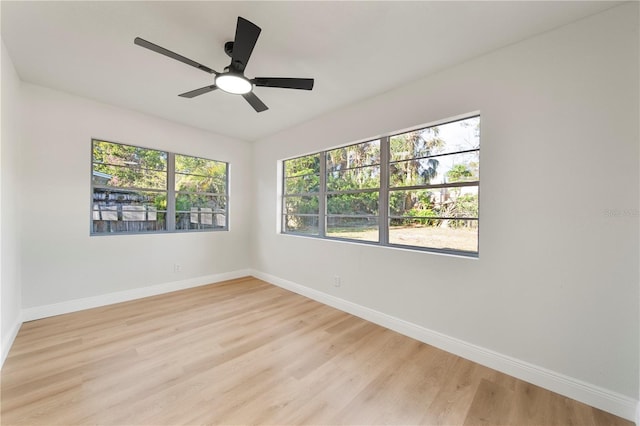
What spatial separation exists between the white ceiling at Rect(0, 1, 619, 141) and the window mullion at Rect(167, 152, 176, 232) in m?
1.15

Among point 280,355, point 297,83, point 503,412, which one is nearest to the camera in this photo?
point 503,412

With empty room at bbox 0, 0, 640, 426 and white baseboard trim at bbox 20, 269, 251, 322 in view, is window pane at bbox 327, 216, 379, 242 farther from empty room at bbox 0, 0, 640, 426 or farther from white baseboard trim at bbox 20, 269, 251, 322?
white baseboard trim at bbox 20, 269, 251, 322

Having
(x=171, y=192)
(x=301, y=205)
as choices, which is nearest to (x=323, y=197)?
(x=301, y=205)

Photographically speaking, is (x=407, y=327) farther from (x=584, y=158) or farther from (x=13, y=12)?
(x=13, y=12)

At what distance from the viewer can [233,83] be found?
2115 millimetres

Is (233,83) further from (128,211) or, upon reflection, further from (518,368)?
(518,368)

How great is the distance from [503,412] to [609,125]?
2001mm

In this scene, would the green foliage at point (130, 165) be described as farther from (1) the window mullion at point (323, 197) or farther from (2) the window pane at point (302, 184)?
(1) the window mullion at point (323, 197)

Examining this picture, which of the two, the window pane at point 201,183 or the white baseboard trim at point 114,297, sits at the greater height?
the window pane at point 201,183

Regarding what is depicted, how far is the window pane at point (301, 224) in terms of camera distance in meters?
3.89

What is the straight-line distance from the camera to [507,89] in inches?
82.3

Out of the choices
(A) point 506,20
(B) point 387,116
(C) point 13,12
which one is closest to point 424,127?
(B) point 387,116

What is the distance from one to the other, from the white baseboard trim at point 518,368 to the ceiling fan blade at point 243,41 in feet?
9.03

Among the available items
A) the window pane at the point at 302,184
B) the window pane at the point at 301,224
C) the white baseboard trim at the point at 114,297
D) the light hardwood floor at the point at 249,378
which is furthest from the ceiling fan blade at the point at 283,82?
the white baseboard trim at the point at 114,297
